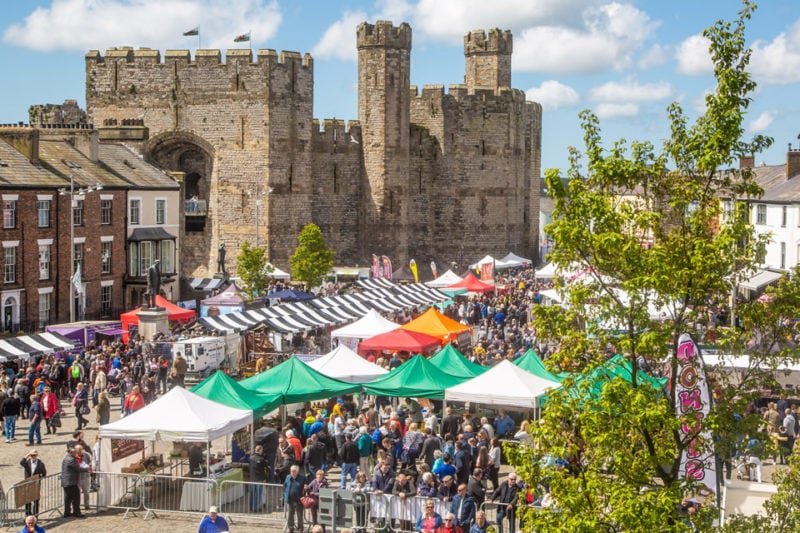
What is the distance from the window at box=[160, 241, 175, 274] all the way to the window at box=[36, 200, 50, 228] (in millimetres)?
6511

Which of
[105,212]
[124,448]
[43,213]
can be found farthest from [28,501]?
[105,212]

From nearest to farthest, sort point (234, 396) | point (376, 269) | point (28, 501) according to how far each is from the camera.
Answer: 1. point (28, 501)
2. point (234, 396)
3. point (376, 269)

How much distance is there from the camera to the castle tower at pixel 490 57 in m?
64.6

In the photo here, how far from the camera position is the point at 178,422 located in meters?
17.5

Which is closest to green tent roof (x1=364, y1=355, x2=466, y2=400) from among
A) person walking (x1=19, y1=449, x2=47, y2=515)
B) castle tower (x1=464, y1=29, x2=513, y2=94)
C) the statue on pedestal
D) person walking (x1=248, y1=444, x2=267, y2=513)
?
person walking (x1=248, y1=444, x2=267, y2=513)

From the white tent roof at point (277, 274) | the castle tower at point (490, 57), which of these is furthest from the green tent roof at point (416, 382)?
the castle tower at point (490, 57)

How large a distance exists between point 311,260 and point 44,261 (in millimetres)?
14102

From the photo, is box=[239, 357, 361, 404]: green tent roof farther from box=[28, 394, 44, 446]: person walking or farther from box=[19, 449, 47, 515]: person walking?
box=[19, 449, 47, 515]: person walking

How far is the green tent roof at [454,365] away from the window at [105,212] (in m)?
19.3

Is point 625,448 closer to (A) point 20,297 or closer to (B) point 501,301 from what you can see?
(A) point 20,297

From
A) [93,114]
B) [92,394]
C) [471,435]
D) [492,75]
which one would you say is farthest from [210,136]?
[471,435]

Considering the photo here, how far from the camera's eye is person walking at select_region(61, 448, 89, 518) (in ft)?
55.2

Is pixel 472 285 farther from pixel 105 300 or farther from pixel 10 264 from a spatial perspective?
pixel 10 264

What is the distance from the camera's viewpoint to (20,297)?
35.4m
